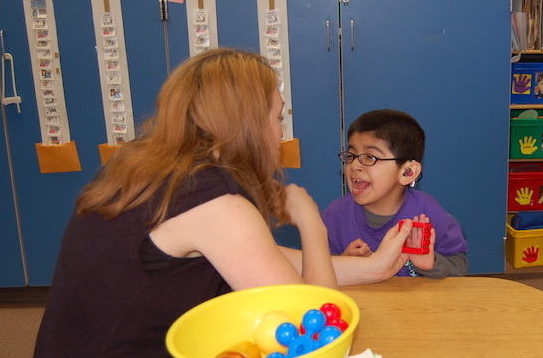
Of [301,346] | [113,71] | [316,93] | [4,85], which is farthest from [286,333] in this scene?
[4,85]

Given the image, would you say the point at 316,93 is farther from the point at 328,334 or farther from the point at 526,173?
the point at 328,334

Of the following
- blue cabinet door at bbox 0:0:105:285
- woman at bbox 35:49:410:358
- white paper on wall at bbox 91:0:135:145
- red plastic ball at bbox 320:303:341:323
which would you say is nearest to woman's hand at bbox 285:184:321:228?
woman at bbox 35:49:410:358

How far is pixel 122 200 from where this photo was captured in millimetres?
908

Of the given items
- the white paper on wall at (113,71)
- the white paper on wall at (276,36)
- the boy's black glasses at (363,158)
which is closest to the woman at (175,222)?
the boy's black glasses at (363,158)

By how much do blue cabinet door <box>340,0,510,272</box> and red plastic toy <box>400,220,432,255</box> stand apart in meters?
1.53

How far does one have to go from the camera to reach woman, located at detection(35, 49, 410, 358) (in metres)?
0.87

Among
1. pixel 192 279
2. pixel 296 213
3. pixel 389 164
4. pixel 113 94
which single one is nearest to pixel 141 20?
pixel 113 94

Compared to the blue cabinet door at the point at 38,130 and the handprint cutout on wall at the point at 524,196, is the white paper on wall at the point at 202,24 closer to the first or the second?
the blue cabinet door at the point at 38,130

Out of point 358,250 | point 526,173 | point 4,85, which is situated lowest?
point 526,173

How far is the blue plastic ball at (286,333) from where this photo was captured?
75cm

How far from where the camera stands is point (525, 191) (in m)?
3.07

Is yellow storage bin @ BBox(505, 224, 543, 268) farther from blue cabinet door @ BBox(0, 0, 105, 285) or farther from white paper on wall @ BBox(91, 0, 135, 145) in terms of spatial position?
blue cabinet door @ BBox(0, 0, 105, 285)

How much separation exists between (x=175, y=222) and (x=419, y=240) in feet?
2.31

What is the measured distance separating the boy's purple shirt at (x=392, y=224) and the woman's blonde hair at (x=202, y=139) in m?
0.70
